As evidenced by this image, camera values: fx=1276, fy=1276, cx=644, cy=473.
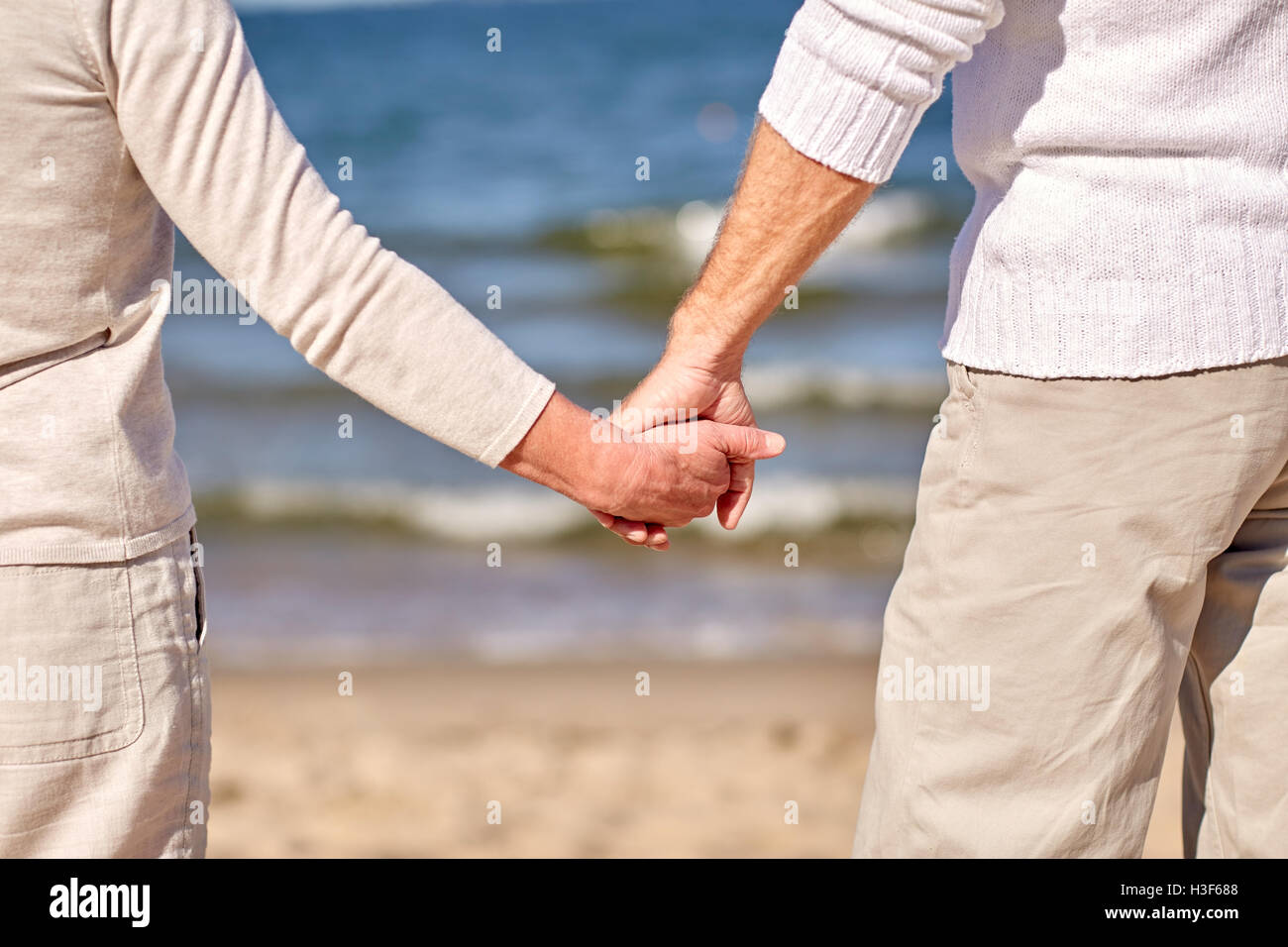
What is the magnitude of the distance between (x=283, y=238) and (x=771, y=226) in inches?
24.4

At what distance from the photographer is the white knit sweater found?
1417 mm

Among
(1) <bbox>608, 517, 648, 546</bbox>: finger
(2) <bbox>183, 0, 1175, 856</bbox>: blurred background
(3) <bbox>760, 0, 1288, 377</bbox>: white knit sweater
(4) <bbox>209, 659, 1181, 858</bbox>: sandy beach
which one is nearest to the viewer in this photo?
(3) <bbox>760, 0, 1288, 377</bbox>: white knit sweater

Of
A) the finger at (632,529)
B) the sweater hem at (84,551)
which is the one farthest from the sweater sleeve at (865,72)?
the sweater hem at (84,551)

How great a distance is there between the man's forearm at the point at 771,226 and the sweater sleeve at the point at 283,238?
0.34m

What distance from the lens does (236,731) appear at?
13.5 feet

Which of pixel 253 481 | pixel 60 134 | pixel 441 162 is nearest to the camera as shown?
pixel 60 134

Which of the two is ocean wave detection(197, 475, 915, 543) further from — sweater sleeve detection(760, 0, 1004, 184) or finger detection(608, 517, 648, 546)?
sweater sleeve detection(760, 0, 1004, 184)

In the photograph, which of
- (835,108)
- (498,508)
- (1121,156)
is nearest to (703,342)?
(835,108)

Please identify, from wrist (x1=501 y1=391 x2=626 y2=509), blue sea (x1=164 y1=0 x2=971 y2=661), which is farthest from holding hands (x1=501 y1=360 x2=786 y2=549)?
blue sea (x1=164 y1=0 x2=971 y2=661)

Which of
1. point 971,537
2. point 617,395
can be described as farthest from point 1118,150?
point 617,395

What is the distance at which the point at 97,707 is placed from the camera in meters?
1.45

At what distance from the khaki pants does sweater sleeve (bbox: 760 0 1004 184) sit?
317mm

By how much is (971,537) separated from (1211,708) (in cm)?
Answer: 44

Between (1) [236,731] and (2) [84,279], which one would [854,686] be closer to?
(1) [236,731]
